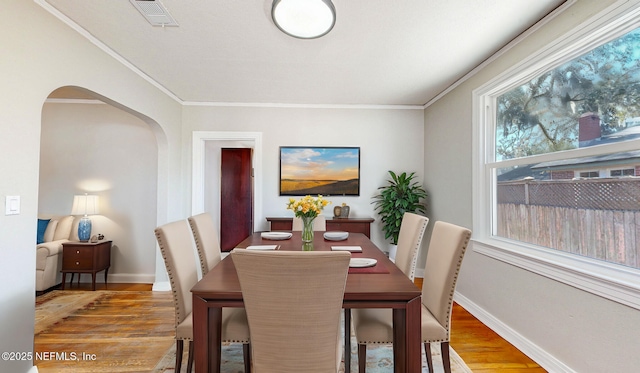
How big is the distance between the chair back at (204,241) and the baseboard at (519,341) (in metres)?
2.46

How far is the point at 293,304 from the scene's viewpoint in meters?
1.09

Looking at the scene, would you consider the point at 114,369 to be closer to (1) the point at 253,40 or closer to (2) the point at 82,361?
(2) the point at 82,361

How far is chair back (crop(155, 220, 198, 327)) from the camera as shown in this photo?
159 cm

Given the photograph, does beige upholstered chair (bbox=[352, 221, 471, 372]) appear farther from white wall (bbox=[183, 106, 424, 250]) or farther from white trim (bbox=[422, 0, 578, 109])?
white wall (bbox=[183, 106, 424, 250])

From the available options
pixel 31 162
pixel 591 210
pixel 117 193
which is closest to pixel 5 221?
pixel 31 162

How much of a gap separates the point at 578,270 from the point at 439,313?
0.93 m

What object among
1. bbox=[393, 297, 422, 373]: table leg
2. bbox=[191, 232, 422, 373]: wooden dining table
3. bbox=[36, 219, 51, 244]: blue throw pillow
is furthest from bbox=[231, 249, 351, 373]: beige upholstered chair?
bbox=[36, 219, 51, 244]: blue throw pillow

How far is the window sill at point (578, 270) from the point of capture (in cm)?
150

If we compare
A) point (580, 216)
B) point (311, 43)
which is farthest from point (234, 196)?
point (580, 216)

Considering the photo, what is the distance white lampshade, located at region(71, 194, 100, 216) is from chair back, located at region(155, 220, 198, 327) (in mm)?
2591

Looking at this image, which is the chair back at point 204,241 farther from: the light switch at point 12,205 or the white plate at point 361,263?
the white plate at point 361,263

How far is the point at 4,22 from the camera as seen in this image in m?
1.62

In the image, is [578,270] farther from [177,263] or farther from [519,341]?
[177,263]

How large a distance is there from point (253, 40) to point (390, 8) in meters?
1.11
